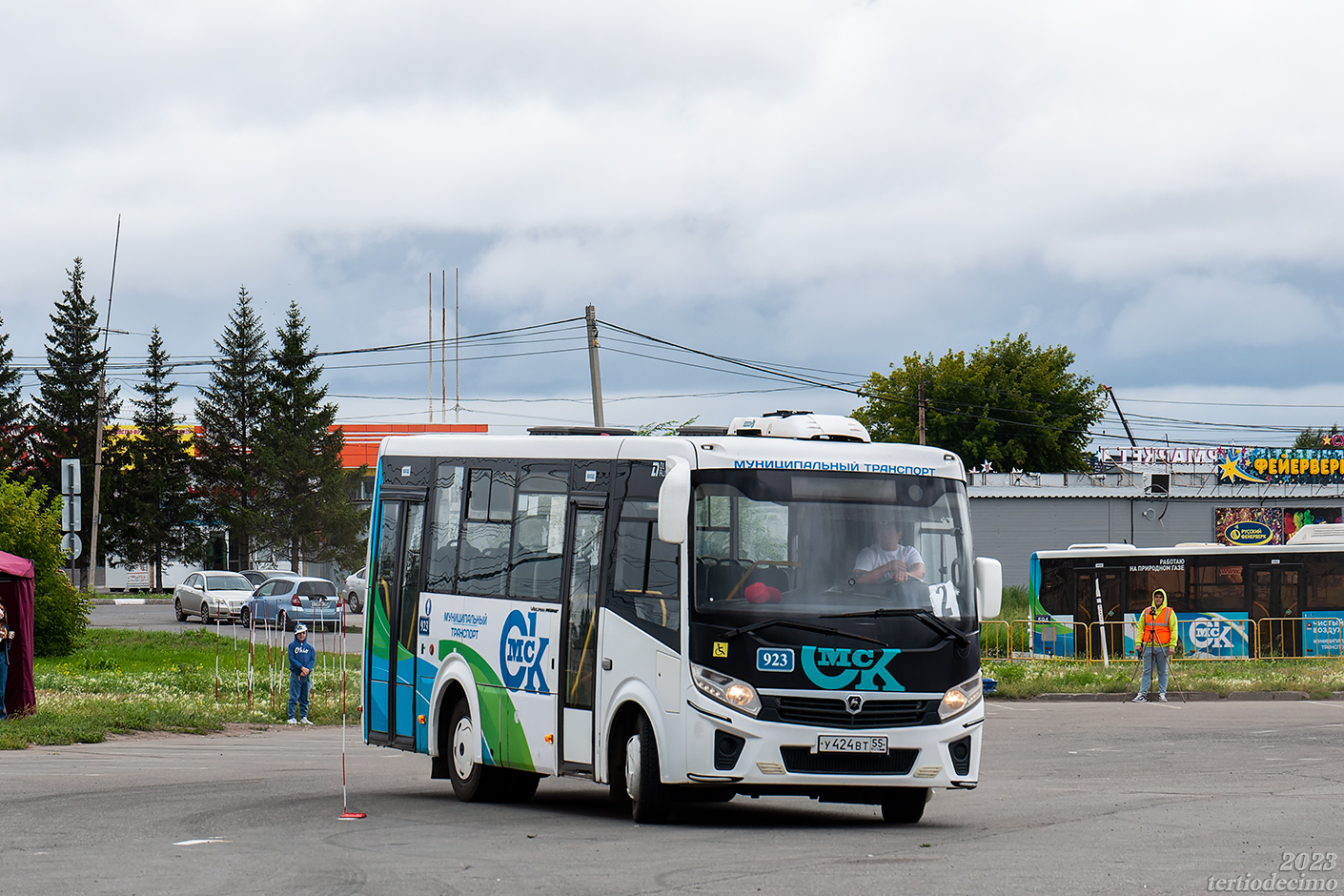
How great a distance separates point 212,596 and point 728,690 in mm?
40253

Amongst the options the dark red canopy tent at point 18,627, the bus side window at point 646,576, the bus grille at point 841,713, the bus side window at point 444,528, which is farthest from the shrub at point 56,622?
the bus grille at point 841,713

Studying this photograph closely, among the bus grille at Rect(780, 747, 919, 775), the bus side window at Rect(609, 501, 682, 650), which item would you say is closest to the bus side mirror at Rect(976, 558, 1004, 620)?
the bus grille at Rect(780, 747, 919, 775)

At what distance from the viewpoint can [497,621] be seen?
A: 1342 cm

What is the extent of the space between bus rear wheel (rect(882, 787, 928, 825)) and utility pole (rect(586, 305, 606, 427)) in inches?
895

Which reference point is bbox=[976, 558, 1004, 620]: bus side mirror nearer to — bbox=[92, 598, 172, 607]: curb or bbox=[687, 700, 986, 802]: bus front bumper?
bbox=[687, 700, 986, 802]: bus front bumper

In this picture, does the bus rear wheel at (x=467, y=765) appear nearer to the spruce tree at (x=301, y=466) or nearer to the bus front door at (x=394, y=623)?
the bus front door at (x=394, y=623)

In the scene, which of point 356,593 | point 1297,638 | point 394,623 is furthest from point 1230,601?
point 394,623

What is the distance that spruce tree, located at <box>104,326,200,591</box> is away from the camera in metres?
79.4

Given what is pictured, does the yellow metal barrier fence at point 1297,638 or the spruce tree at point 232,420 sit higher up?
the spruce tree at point 232,420

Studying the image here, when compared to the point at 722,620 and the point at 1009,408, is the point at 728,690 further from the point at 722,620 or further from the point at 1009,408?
the point at 1009,408

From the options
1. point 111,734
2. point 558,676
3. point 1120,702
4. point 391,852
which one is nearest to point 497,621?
point 558,676

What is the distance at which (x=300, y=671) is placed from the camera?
24.8 m

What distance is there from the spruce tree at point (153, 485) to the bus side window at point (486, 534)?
6889 cm

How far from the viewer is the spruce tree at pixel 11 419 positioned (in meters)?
80.0
